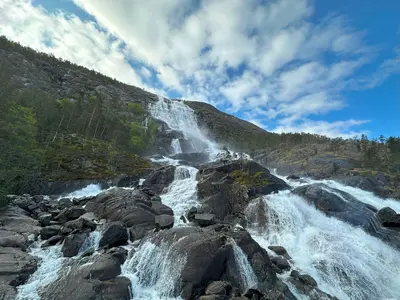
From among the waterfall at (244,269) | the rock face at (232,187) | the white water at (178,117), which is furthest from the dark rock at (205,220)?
the white water at (178,117)

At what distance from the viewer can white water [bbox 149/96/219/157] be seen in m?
137

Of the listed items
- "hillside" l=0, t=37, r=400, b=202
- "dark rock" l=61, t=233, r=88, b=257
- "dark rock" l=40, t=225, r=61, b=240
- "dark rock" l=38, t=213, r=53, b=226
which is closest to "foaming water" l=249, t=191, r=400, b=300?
"dark rock" l=61, t=233, r=88, b=257

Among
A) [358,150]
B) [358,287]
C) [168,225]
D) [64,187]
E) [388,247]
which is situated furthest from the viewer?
[358,150]

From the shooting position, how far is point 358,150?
95.9 meters

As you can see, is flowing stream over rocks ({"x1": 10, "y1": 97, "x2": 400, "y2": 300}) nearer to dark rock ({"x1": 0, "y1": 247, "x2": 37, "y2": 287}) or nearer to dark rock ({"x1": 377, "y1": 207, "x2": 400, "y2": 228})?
dark rock ({"x1": 0, "y1": 247, "x2": 37, "y2": 287})

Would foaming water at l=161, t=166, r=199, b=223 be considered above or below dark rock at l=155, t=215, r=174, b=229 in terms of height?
above

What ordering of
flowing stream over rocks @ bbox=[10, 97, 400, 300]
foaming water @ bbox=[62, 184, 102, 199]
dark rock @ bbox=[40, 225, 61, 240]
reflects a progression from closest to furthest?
1. flowing stream over rocks @ bbox=[10, 97, 400, 300]
2. dark rock @ bbox=[40, 225, 61, 240]
3. foaming water @ bbox=[62, 184, 102, 199]

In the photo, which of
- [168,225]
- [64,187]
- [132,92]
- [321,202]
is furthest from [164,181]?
[132,92]

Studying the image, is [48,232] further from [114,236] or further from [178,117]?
[178,117]

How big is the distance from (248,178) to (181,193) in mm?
11382

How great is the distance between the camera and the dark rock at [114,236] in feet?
72.4

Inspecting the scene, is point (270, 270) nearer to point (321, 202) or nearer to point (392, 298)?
point (392, 298)

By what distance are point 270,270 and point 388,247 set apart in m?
17.2

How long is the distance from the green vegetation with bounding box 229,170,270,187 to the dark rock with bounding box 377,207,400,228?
51.6ft
